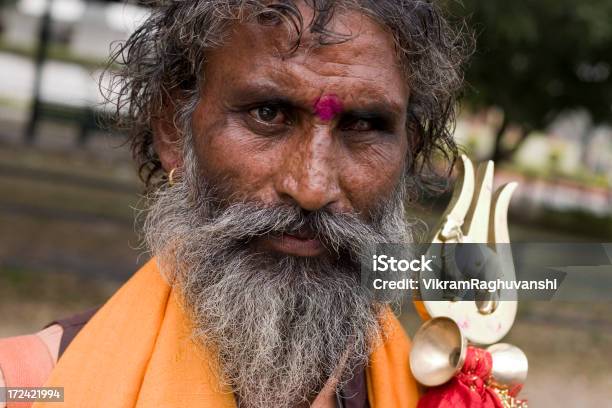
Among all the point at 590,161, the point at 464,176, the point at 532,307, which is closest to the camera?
the point at 464,176

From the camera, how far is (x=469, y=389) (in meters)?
1.76

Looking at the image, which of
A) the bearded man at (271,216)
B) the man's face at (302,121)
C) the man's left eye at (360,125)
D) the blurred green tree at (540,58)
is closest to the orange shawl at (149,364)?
the bearded man at (271,216)

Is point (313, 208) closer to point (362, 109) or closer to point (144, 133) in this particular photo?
point (362, 109)

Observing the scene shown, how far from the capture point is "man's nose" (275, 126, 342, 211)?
5.44 ft

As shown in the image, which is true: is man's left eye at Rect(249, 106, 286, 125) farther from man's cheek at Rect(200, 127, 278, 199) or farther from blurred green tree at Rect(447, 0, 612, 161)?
blurred green tree at Rect(447, 0, 612, 161)

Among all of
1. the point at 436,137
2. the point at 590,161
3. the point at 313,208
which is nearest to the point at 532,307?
the point at 436,137

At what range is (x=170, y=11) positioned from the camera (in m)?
1.98

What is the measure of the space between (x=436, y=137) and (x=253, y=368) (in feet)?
2.84

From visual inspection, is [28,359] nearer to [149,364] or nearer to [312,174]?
[149,364]

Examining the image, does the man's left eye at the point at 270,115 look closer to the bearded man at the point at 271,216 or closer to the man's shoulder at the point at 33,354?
the bearded man at the point at 271,216

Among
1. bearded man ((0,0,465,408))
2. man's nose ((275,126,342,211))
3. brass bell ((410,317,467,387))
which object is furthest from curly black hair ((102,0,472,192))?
brass bell ((410,317,467,387))

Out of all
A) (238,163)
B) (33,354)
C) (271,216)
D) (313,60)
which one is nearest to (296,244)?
(271,216)

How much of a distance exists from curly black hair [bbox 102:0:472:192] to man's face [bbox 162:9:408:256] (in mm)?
32

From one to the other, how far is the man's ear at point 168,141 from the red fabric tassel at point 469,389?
0.87 m
